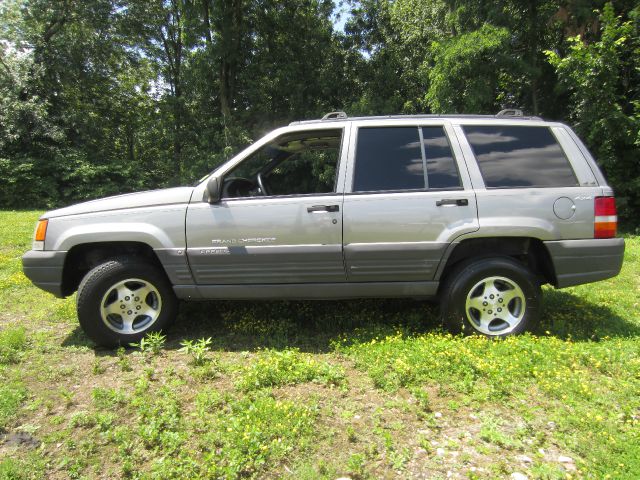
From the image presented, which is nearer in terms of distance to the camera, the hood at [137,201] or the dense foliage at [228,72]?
the hood at [137,201]

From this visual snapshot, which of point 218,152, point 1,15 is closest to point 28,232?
point 218,152

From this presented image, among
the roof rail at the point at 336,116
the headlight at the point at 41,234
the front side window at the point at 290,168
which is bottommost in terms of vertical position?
the headlight at the point at 41,234

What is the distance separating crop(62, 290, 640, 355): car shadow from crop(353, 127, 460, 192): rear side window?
4.43ft

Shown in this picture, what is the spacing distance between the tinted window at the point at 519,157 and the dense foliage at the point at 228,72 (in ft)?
25.3

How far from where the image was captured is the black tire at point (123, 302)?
381 centimetres

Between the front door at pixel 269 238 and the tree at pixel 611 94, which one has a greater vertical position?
the tree at pixel 611 94

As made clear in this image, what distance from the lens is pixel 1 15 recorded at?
708 inches

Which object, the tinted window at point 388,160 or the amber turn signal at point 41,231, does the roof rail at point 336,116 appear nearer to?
the tinted window at point 388,160

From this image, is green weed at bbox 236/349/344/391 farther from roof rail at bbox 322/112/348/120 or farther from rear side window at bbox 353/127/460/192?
roof rail at bbox 322/112/348/120

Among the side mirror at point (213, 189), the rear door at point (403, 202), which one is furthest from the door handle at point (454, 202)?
the side mirror at point (213, 189)

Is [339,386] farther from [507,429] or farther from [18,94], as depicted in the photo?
[18,94]

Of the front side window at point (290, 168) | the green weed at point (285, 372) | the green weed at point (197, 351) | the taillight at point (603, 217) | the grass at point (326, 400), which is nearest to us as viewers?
the grass at point (326, 400)

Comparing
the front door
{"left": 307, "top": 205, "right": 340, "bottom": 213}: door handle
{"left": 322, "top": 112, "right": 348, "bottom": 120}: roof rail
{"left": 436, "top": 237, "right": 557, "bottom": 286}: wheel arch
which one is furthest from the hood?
{"left": 436, "top": 237, "right": 557, "bottom": 286}: wheel arch

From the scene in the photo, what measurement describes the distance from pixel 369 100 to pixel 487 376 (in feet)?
42.1
